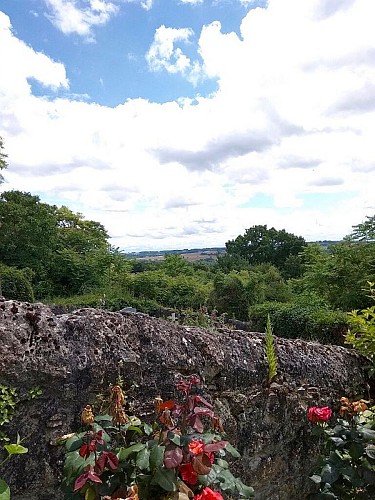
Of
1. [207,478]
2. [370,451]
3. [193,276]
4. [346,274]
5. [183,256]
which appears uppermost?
[183,256]

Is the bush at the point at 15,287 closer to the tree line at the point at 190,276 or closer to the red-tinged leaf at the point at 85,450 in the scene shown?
the tree line at the point at 190,276

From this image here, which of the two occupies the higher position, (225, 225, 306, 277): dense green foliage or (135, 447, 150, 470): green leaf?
(225, 225, 306, 277): dense green foliage

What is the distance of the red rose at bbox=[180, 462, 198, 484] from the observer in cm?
168

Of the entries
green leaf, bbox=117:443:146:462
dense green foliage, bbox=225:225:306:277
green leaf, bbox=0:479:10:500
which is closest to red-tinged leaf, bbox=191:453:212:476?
green leaf, bbox=117:443:146:462

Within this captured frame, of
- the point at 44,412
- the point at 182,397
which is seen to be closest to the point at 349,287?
the point at 182,397

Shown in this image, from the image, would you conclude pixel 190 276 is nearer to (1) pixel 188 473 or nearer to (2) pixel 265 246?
(2) pixel 265 246

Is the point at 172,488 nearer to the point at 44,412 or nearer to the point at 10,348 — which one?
the point at 44,412

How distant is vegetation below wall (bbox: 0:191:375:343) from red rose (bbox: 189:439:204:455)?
2.62 metres

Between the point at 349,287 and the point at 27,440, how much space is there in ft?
25.4

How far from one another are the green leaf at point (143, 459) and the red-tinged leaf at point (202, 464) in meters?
0.18

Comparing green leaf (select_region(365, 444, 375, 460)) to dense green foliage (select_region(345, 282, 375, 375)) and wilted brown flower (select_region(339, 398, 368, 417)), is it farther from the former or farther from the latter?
dense green foliage (select_region(345, 282, 375, 375))

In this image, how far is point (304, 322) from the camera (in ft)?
29.5

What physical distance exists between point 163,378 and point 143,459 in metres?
0.80

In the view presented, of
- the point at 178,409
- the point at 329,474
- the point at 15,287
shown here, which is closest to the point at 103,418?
the point at 178,409
